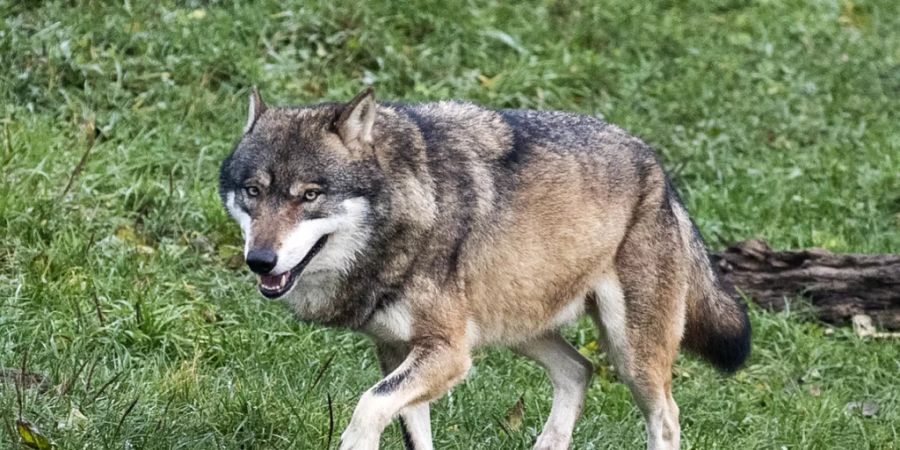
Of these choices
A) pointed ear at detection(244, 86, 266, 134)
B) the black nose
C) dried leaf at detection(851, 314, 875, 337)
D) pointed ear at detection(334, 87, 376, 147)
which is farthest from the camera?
dried leaf at detection(851, 314, 875, 337)

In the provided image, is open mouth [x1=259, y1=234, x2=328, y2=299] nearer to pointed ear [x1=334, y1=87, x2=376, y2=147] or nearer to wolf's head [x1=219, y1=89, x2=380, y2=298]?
wolf's head [x1=219, y1=89, x2=380, y2=298]

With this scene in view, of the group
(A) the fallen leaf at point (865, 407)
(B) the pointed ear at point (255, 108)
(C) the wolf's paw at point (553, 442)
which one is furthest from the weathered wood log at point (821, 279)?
(B) the pointed ear at point (255, 108)

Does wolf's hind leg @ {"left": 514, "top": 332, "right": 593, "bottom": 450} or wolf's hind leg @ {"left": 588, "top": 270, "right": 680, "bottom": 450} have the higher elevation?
wolf's hind leg @ {"left": 588, "top": 270, "right": 680, "bottom": 450}

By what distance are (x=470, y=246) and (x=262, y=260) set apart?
105cm

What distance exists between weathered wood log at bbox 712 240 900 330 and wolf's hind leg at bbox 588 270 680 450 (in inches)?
84.3

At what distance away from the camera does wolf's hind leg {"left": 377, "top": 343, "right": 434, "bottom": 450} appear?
555cm

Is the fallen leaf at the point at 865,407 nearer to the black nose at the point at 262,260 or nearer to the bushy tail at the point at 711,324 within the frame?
the bushy tail at the point at 711,324

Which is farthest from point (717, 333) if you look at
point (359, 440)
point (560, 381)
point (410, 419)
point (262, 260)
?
point (262, 260)

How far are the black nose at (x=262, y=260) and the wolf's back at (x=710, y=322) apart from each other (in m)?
2.32

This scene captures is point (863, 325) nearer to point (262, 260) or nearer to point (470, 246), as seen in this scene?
point (470, 246)

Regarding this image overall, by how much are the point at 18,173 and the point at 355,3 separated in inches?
139

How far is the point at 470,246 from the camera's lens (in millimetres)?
5473

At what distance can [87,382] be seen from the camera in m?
5.48

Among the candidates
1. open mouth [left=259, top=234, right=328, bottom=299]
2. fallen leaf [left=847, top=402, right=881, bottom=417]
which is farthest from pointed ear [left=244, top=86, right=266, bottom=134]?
fallen leaf [left=847, top=402, right=881, bottom=417]
